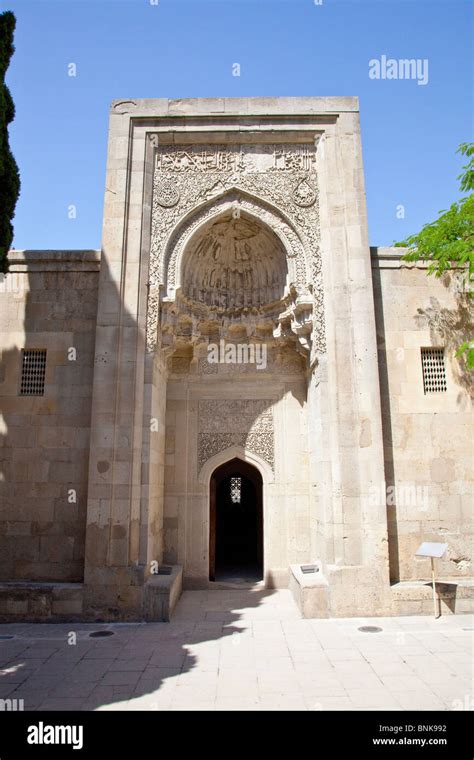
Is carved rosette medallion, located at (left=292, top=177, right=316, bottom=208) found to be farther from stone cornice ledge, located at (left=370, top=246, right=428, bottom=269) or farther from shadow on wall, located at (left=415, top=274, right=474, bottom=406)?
shadow on wall, located at (left=415, top=274, right=474, bottom=406)

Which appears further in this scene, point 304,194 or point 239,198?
point 239,198

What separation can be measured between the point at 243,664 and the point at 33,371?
5.50 m

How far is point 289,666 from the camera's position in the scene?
546 centimetres

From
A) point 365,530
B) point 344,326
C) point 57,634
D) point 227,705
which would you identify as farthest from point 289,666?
point 344,326

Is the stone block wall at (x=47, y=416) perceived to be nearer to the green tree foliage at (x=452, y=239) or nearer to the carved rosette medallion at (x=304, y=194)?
the carved rosette medallion at (x=304, y=194)

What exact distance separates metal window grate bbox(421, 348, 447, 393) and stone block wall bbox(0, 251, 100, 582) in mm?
5588

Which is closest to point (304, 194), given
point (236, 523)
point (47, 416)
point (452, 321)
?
point (452, 321)

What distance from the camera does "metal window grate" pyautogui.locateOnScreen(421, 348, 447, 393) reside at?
328 inches

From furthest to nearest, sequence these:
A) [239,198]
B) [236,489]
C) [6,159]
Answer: [236,489] < [239,198] < [6,159]

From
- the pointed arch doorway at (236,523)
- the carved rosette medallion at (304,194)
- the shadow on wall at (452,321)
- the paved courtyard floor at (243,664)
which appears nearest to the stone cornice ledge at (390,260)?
the shadow on wall at (452,321)

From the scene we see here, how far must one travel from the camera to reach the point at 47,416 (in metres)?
8.05

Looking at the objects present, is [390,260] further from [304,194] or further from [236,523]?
[236,523]

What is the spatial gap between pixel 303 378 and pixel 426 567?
153 inches
